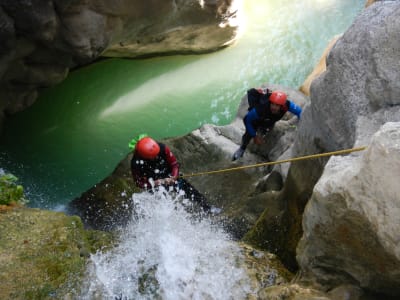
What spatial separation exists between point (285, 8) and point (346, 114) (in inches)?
486

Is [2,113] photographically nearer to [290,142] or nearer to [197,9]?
[197,9]

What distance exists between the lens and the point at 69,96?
41.0ft

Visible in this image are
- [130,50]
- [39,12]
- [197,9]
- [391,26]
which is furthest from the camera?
[130,50]

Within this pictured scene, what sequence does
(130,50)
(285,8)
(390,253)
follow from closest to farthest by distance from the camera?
(390,253)
(130,50)
(285,8)

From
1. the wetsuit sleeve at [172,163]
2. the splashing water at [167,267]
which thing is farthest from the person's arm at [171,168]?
the splashing water at [167,267]

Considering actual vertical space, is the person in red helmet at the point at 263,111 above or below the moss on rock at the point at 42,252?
above

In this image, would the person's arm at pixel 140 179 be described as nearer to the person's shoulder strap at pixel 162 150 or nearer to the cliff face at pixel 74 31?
the person's shoulder strap at pixel 162 150

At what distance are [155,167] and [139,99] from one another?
605 cm

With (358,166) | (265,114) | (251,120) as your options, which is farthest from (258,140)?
(358,166)

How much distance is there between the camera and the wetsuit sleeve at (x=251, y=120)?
7.79m

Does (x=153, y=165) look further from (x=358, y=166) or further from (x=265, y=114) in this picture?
(x=358, y=166)

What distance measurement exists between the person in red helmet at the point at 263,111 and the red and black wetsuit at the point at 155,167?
201cm

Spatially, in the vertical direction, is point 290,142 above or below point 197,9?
below

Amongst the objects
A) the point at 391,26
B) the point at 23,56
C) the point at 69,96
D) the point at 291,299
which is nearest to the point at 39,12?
the point at 23,56
